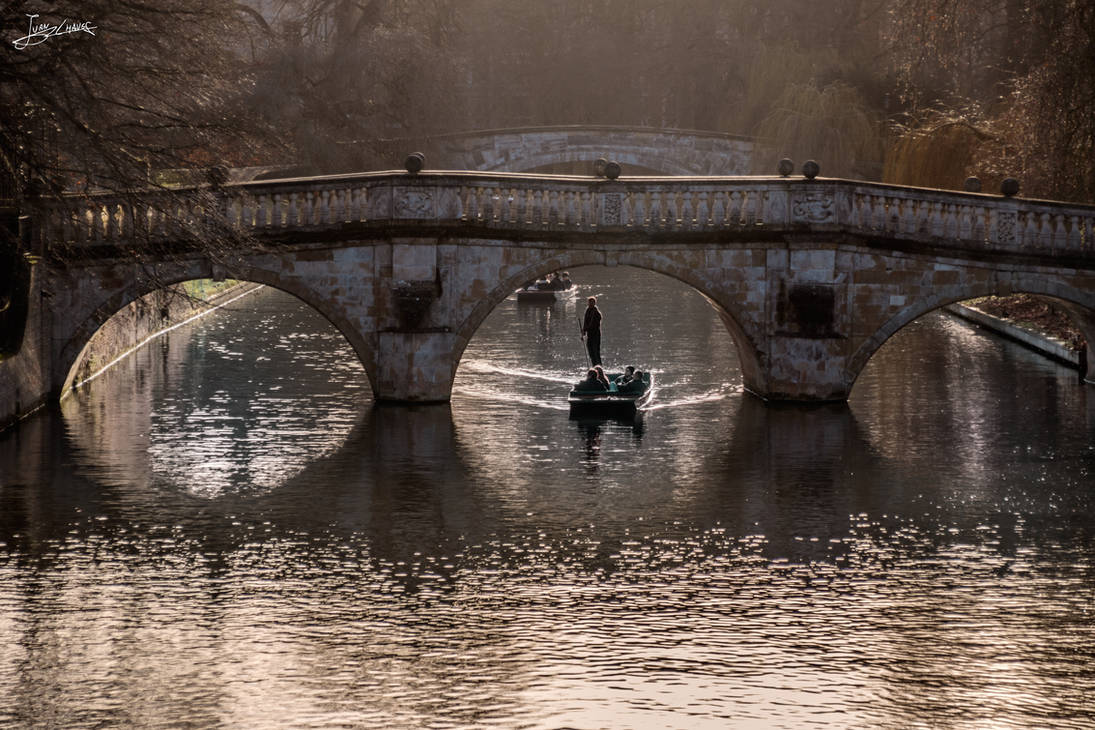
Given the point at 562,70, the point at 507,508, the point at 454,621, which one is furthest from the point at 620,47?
the point at 454,621

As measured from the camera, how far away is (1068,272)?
26.0 meters

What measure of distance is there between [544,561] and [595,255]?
10.8 meters

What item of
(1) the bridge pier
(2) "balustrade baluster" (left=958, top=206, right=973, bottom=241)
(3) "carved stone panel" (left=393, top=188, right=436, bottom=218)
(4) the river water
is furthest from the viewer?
(2) "balustrade baluster" (left=958, top=206, right=973, bottom=241)

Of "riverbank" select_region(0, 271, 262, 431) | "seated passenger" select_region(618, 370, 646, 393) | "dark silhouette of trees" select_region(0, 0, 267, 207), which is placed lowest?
"seated passenger" select_region(618, 370, 646, 393)

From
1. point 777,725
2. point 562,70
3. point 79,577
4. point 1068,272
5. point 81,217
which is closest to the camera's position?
point 777,725

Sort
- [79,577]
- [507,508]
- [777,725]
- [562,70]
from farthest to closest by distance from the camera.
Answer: [562,70]
[507,508]
[79,577]
[777,725]

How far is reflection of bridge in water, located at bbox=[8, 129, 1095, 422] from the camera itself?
24.7 meters

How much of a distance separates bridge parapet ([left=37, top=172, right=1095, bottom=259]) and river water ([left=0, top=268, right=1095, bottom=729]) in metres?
2.75

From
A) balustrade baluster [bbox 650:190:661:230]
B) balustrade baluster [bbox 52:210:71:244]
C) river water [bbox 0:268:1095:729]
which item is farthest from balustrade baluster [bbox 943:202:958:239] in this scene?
balustrade baluster [bbox 52:210:71:244]

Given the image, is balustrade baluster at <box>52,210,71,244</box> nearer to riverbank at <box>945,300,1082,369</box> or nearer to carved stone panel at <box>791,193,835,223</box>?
carved stone panel at <box>791,193,835,223</box>

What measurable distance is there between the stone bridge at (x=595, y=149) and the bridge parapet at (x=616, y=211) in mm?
28410

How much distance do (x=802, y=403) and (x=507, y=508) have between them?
8.95 meters

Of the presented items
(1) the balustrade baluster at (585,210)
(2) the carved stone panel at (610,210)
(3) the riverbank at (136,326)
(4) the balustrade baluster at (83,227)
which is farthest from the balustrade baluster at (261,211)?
(2) the carved stone panel at (610,210)

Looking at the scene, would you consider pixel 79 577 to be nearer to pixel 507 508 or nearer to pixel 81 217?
pixel 507 508
